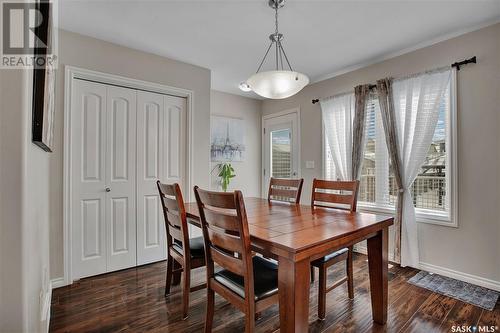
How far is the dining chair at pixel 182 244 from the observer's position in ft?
6.17

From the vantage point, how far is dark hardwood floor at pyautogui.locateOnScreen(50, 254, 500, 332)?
1798mm

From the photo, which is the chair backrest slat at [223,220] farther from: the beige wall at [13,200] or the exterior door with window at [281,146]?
the exterior door with window at [281,146]

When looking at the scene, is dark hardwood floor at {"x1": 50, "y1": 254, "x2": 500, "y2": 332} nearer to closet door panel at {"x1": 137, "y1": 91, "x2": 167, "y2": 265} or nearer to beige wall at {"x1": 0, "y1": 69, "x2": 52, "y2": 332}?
closet door panel at {"x1": 137, "y1": 91, "x2": 167, "y2": 265}

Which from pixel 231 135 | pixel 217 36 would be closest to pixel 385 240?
pixel 217 36

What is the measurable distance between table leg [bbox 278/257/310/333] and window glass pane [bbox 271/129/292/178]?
322 centimetres

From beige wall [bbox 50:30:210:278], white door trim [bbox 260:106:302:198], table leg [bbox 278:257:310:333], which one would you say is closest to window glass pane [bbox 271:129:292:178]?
white door trim [bbox 260:106:302:198]

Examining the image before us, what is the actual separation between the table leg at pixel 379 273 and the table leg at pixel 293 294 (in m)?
0.82

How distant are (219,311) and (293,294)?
105 centimetres

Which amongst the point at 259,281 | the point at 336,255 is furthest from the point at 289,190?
the point at 259,281

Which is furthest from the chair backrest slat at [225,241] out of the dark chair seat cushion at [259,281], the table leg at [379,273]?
the table leg at [379,273]

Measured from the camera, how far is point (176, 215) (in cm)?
199

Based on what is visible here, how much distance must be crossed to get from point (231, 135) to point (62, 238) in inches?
111

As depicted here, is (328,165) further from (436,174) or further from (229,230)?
(229,230)

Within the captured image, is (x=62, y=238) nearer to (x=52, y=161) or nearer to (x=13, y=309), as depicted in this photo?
(x=52, y=161)
